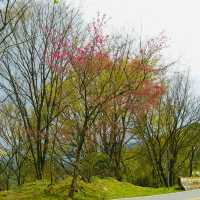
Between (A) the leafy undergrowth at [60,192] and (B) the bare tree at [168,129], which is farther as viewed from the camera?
(B) the bare tree at [168,129]

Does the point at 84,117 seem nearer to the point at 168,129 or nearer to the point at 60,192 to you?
the point at 60,192

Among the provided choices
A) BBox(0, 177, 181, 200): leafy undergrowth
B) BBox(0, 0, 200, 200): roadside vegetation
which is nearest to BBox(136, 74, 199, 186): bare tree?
BBox(0, 0, 200, 200): roadside vegetation

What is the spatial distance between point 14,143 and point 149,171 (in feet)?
48.1

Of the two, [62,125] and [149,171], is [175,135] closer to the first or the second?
[149,171]

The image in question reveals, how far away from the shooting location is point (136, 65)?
2309cm

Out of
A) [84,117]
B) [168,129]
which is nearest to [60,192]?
[84,117]

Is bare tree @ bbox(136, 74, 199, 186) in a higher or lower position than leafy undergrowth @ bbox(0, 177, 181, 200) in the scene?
Answer: higher

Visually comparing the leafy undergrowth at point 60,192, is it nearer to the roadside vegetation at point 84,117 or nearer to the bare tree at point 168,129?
the roadside vegetation at point 84,117

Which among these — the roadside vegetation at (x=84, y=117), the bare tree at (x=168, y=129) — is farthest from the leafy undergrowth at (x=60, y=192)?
the bare tree at (x=168, y=129)

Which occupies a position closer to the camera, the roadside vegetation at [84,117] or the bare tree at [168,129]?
the roadside vegetation at [84,117]

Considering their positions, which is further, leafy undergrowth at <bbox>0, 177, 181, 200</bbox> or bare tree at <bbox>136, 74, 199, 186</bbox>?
bare tree at <bbox>136, 74, 199, 186</bbox>

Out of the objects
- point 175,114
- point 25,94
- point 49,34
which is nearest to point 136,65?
point 49,34

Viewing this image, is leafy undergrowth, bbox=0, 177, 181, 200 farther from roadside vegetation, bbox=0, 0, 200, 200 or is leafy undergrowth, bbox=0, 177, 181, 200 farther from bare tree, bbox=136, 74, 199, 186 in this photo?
bare tree, bbox=136, 74, 199, 186

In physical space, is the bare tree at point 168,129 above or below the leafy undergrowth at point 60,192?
above
